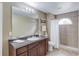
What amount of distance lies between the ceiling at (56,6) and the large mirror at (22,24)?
0.30 meters

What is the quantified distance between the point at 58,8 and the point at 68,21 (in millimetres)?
294

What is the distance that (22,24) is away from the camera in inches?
66.6

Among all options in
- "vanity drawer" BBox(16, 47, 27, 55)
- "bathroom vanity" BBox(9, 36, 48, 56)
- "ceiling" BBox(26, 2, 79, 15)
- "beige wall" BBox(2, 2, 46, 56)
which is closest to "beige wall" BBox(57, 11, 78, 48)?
"ceiling" BBox(26, 2, 79, 15)

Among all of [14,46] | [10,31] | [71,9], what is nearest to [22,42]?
[14,46]

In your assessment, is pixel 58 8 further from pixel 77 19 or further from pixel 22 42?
pixel 22 42

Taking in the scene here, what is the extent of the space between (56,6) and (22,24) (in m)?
0.68

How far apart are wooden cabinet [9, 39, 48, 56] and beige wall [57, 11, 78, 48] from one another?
35 centimetres

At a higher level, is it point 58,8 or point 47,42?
point 58,8

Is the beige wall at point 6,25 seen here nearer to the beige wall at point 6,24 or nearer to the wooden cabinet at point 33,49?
the beige wall at point 6,24

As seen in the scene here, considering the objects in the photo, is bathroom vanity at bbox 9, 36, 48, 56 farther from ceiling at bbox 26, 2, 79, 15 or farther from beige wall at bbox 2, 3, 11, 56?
ceiling at bbox 26, 2, 79, 15

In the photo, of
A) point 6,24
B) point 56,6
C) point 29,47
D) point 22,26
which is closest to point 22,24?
point 22,26

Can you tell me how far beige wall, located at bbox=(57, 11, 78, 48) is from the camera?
5.26 feet

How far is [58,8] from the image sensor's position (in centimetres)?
160

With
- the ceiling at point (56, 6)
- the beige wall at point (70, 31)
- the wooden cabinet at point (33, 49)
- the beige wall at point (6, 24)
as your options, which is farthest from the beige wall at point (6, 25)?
the beige wall at point (70, 31)
